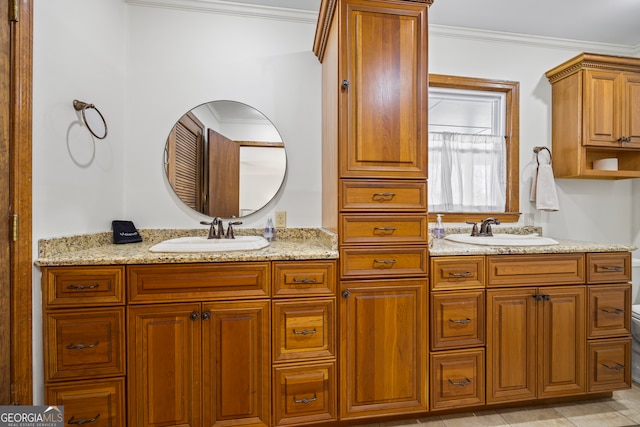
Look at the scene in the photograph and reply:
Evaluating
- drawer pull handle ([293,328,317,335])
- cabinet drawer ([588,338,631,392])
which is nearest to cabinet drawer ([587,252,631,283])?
cabinet drawer ([588,338,631,392])

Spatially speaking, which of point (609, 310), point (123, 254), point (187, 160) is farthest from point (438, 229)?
point (123, 254)

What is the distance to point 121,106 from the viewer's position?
199cm

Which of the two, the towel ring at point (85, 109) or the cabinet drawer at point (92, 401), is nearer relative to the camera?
the cabinet drawer at point (92, 401)

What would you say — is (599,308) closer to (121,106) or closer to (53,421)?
(53,421)

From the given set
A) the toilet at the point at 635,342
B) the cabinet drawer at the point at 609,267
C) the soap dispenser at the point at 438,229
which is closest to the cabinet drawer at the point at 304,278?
the soap dispenser at the point at 438,229

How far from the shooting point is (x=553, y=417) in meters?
1.78

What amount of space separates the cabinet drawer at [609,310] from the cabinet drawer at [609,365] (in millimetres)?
61

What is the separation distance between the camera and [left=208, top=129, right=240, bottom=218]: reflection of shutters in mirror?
6.95ft

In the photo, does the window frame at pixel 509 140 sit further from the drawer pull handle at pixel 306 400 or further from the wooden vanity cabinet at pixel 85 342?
the wooden vanity cabinet at pixel 85 342

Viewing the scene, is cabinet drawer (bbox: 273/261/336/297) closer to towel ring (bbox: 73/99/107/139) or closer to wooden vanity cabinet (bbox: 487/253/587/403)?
wooden vanity cabinet (bbox: 487/253/587/403)

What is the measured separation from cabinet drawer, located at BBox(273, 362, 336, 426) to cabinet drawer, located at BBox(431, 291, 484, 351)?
1.95ft

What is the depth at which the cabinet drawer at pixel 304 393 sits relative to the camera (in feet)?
5.07

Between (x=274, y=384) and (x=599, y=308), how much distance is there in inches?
74.9

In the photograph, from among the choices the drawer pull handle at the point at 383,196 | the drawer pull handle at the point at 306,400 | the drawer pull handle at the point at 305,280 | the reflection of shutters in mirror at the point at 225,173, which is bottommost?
the drawer pull handle at the point at 306,400
